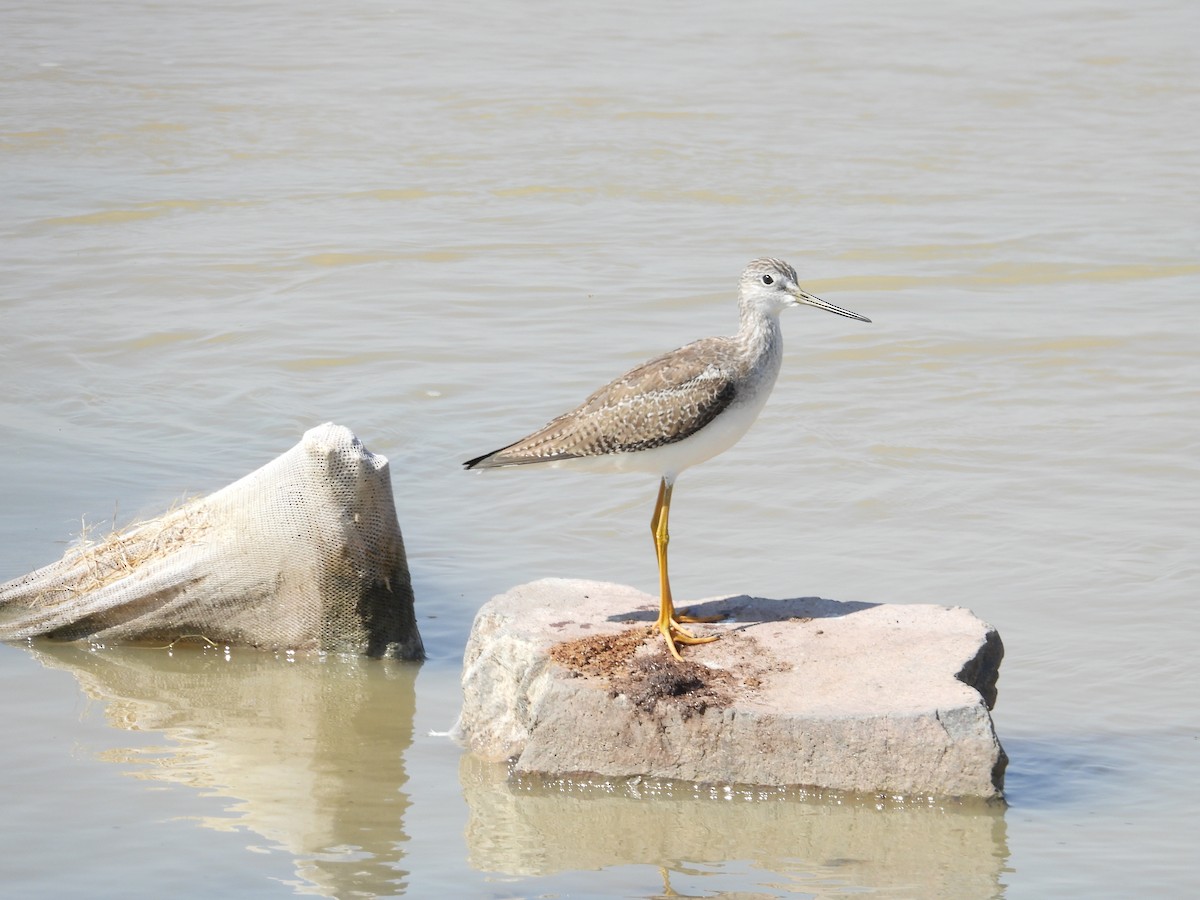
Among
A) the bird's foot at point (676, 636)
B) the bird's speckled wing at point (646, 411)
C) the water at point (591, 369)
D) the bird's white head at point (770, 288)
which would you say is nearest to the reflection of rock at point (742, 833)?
the water at point (591, 369)

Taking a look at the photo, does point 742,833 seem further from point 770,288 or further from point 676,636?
point 770,288

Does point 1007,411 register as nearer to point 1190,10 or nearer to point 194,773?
point 194,773

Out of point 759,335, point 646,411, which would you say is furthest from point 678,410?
point 759,335

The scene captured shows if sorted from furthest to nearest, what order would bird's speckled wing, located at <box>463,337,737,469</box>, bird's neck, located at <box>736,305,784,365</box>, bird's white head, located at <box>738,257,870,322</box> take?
1. bird's white head, located at <box>738,257,870,322</box>
2. bird's neck, located at <box>736,305,784,365</box>
3. bird's speckled wing, located at <box>463,337,737,469</box>

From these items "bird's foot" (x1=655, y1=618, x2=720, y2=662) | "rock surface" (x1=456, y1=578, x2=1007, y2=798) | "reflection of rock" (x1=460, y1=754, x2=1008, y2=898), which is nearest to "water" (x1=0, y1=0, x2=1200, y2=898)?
"reflection of rock" (x1=460, y1=754, x2=1008, y2=898)

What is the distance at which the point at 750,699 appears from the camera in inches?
252

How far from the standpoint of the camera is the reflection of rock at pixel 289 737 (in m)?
5.96

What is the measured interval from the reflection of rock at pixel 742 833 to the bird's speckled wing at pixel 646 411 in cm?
153

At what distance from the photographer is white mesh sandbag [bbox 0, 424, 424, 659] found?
7676mm

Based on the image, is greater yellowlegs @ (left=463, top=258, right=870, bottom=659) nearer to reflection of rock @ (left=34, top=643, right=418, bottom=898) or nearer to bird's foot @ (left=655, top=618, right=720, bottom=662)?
bird's foot @ (left=655, top=618, right=720, bottom=662)

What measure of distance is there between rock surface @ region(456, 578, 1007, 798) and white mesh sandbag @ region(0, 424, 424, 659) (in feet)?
2.66

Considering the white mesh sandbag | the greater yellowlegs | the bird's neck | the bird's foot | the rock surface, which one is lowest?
the rock surface

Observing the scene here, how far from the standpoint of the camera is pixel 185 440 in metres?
11.1

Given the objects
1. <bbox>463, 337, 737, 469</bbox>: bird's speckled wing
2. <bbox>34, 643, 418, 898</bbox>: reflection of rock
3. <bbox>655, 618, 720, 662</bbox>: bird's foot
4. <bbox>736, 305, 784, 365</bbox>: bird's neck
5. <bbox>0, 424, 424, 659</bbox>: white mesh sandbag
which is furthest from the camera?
<bbox>0, 424, 424, 659</bbox>: white mesh sandbag
